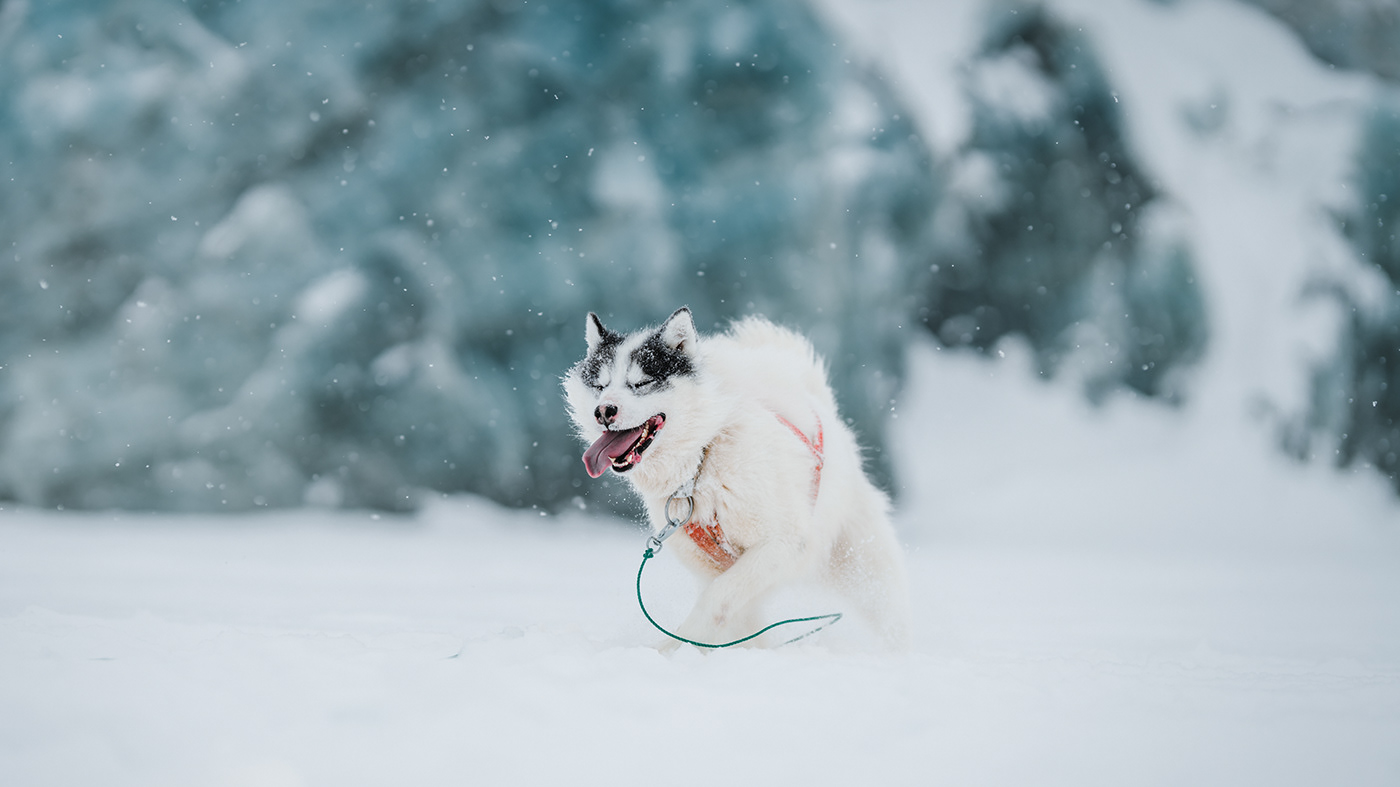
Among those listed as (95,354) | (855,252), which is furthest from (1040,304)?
(95,354)

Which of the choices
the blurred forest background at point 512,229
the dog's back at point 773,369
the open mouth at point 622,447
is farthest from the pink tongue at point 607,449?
the blurred forest background at point 512,229

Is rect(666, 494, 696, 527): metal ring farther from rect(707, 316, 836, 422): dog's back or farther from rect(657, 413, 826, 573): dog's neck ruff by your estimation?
rect(707, 316, 836, 422): dog's back

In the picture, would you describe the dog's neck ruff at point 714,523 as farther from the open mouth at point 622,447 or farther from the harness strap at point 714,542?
the open mouth at point 622,447

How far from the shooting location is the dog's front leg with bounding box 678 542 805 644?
7.20 ft

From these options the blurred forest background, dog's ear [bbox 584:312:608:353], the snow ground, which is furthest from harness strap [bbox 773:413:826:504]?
the blurred forest background

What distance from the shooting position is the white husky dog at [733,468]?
2.23 m

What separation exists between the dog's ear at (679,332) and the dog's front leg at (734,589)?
66 cm

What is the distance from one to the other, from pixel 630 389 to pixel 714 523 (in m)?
0.48

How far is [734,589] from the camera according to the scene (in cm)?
220

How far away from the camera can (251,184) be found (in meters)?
8.53

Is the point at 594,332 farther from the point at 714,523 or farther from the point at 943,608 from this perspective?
the point at 943,608

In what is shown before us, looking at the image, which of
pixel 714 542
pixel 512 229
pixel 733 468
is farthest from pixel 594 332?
pixel 512 229

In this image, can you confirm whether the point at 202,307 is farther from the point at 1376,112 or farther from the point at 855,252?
the point at 1376,112

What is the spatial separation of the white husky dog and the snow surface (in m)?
0.25
